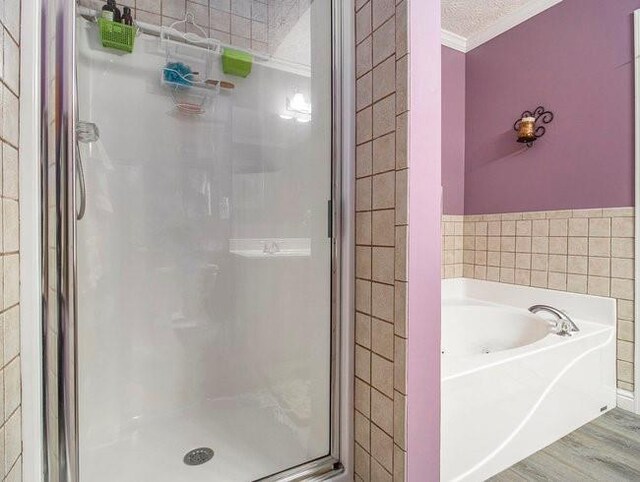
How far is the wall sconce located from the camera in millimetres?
2133

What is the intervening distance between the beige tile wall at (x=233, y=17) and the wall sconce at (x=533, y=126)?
164 cm

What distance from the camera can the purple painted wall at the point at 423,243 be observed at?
0.92 m

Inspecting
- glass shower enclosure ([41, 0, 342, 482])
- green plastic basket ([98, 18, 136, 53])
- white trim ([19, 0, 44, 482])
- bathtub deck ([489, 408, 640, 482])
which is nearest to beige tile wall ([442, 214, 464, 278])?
bathtub deck ([489, 408, 640, 482])

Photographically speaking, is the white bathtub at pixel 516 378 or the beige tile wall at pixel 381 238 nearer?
the beige tile wall at pixel 381 238

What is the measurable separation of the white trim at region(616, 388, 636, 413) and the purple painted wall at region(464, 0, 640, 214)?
3.30 ft

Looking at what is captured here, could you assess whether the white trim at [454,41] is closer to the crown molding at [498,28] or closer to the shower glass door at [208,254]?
the crown molding at [498,28]

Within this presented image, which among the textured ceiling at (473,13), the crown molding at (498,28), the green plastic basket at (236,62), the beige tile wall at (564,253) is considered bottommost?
the beige tile wall at (564,253)

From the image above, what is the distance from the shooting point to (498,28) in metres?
2.38

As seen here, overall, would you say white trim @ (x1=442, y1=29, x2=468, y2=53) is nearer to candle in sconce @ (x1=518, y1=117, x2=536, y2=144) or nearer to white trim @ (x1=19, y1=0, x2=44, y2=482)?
candle in sconce @ (x1=518, y1=117, x2=536, y2=144)

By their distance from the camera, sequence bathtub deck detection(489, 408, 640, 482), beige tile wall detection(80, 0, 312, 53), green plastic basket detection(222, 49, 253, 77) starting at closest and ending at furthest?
1. bathtub deck detection(489, 408, 640, 482)
2. beige tile wall detection(80, 0, 312, 53)
3. green plastic basket detection(222, 49, 253, 77)

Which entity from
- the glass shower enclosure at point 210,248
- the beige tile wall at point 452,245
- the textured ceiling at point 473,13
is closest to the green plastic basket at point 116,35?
the glass shower enclosure at point 210,248

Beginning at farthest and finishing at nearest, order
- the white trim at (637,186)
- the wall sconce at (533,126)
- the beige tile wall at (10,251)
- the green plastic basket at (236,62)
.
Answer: the wall sconce at (533,126) → the white trim at (637,186) → the green plastic basket at (236,62) → the beige tile wall at (10,251)

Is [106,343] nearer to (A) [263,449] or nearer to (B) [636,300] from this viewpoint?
(A) [263,449]

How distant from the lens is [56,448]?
2.60 ft
